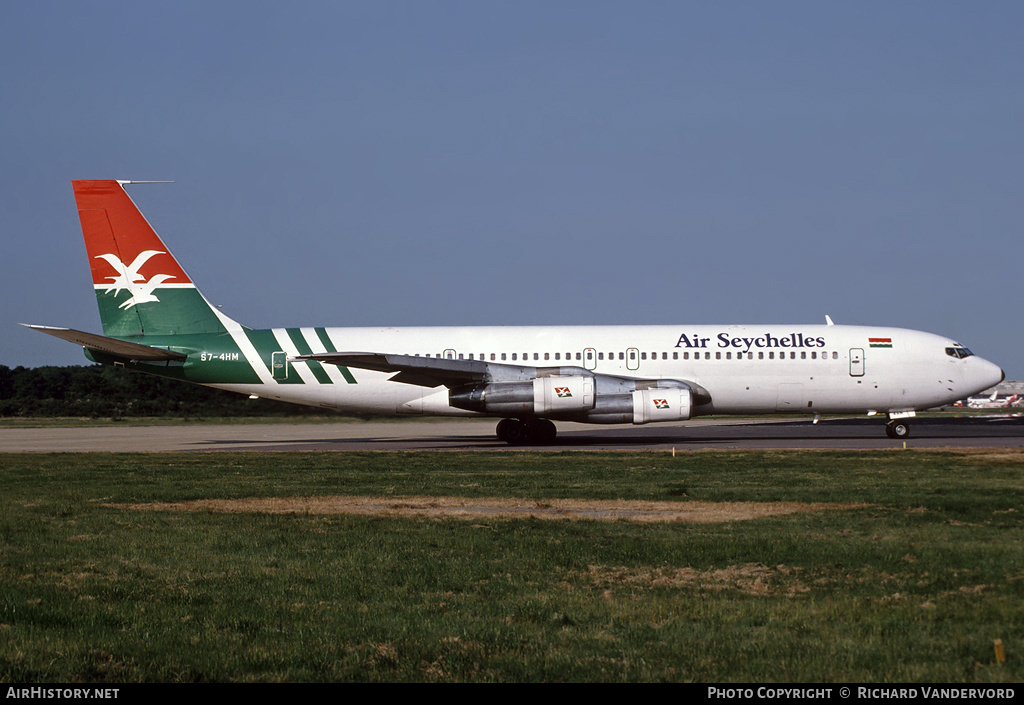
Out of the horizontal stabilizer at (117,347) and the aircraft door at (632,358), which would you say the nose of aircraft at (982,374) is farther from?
the horizontal stabilizer at (117,347)

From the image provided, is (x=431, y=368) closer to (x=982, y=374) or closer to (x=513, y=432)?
(x=513, y=432)

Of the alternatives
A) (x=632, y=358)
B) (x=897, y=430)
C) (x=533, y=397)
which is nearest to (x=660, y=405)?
(x=632, y=358)

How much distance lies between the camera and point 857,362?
31.7 m

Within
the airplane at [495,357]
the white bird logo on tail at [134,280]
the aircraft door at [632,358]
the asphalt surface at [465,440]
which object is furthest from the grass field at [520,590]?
the white bird logo on tail at [134,280]

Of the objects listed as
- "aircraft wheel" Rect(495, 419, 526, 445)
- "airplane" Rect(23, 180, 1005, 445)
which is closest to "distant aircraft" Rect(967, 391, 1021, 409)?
"airplane" Rect(23, 180, 1005, 445)

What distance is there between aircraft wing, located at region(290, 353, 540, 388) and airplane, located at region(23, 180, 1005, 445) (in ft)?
0.26

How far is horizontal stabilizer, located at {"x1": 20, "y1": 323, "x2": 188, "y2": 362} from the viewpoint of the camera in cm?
2934

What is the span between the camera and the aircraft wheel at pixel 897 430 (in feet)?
105

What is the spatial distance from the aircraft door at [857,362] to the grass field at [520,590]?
1539 cm

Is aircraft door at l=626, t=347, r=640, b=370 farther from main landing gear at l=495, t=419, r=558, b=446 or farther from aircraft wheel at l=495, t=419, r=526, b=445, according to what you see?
aircraft wheel at l=495, t=419, r=526, b=445

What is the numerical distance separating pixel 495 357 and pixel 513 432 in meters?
2.69

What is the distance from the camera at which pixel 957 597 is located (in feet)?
25.9
